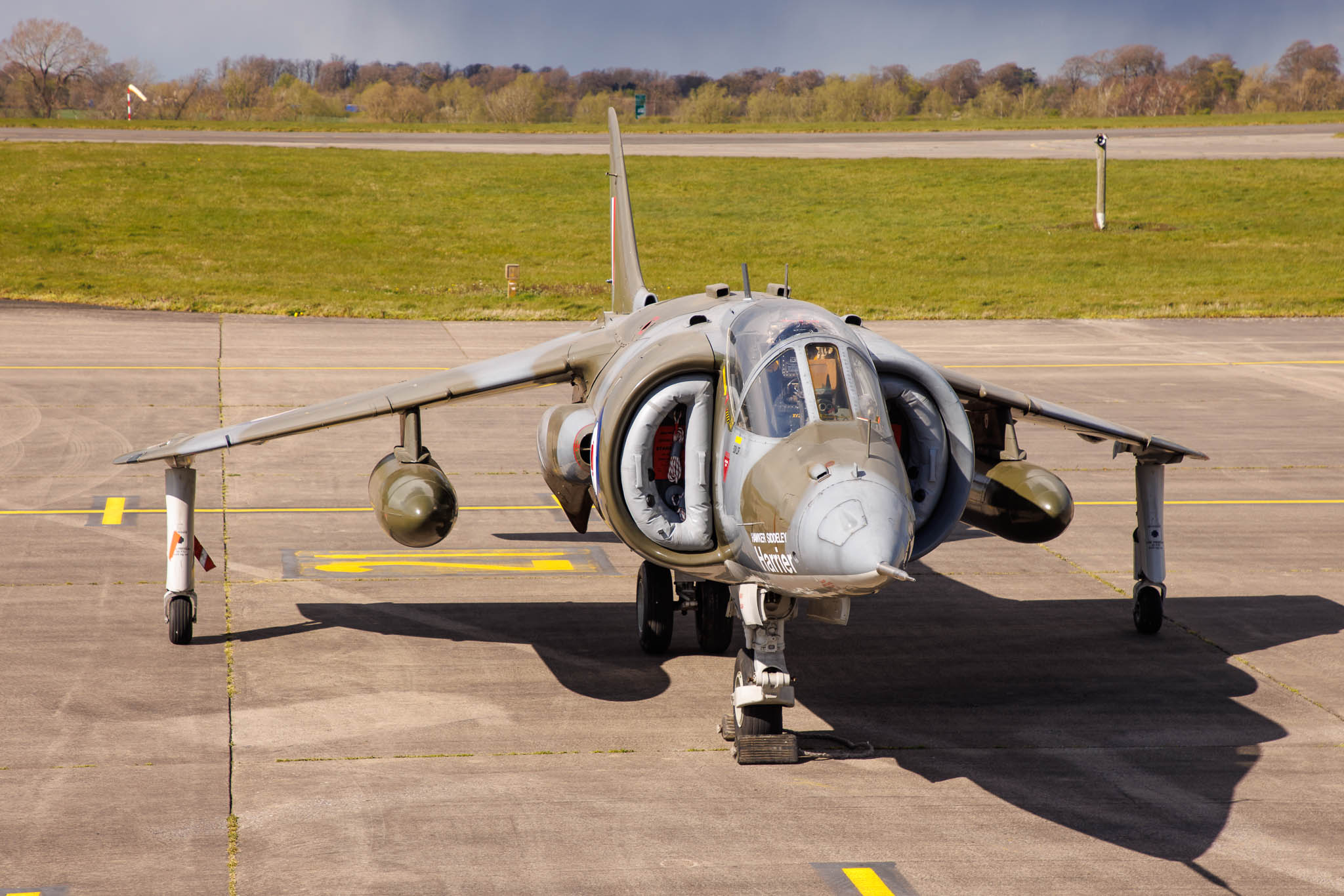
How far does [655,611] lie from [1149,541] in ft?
17.6

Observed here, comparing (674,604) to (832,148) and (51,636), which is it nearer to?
(51,636)

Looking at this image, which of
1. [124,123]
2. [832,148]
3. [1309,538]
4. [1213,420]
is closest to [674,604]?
[1309,538]

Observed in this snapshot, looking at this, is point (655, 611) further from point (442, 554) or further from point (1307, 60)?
point (1307, 60)

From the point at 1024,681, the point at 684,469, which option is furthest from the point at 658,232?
the point at 684,469

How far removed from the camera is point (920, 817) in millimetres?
9453

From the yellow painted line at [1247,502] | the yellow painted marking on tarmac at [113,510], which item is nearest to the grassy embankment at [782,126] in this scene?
the yellow painted marking on tarmac at [113,510]

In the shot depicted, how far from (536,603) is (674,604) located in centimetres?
216

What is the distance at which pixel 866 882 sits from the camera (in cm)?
848

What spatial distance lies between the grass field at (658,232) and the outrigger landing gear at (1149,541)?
22.8 metres

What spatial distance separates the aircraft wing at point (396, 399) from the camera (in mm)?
12578

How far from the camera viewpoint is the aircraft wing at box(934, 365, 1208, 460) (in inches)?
474

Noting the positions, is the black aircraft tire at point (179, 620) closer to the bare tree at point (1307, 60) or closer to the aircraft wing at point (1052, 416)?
the aircraft wing at point (1052, 416)

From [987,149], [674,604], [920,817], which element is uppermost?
[987,149]

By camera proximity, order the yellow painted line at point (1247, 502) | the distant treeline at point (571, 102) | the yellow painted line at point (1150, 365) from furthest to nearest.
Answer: the distant treeline at point (571, 102) → the yellow painted line at point (1150, 365) → the yellow painted line at point (1247, 502)
